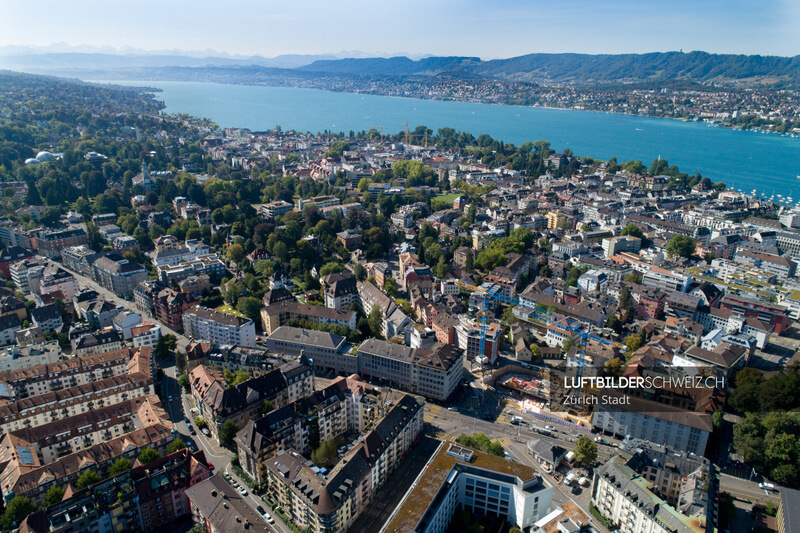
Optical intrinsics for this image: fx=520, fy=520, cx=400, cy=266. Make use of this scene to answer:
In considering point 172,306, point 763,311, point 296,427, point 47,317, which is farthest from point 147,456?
point 763,311

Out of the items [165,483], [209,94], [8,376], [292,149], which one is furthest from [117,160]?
[209,94]

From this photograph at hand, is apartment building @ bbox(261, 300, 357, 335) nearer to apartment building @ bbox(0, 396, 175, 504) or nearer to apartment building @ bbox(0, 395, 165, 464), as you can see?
apartment building @ bbox(0, 395, 165, 464)

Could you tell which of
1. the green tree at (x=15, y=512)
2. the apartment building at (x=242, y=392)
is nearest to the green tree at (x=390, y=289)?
the apartment building at (x=242, y=392)

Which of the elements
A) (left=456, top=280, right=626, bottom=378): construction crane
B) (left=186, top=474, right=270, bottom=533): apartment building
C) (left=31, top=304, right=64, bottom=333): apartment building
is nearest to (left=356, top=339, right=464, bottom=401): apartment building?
(left=456, top=280, right=626, bottom=378): construction crane

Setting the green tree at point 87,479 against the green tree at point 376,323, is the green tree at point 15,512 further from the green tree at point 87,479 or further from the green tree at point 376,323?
the green tree at point 376,323

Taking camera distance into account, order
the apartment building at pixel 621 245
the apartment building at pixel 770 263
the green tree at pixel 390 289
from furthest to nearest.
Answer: the apartment building at pixel 621 245
the apartment building at pixel 770 263
the green tree at pixel 390 289

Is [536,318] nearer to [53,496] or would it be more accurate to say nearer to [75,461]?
[75,461]

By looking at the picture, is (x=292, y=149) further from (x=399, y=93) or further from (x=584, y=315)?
(x=399, y=93)
